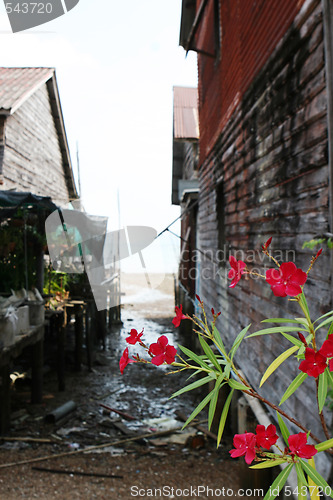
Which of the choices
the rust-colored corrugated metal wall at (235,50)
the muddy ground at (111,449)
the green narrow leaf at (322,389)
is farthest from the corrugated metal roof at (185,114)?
the green narrow leaf at (322,389)

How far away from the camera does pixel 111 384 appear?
951 cm

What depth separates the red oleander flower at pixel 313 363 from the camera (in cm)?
76

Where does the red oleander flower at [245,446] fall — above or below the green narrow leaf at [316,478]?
above

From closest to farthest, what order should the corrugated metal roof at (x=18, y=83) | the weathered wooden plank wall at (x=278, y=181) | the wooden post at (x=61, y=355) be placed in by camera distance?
the weathered wooden plank wall at (x=278, y=181), the wooden post at (x=61, y=355), the corrugated metal roof at (x=18, y=83)

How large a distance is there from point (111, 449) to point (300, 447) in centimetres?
609

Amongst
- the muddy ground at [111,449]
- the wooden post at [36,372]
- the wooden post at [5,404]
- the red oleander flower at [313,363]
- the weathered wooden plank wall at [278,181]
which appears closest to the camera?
the red oleander flower at [313,363]

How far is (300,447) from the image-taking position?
0.81 meters

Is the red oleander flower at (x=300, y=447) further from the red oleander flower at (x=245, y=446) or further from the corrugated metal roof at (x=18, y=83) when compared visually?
the corrugated metal roof at (x=18, y=83)

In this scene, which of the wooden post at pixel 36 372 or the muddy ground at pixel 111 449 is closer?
the muddy ground at pixel 111 449

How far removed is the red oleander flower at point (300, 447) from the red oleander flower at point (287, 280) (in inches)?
12.2

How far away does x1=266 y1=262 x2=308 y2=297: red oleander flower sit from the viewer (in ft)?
2.54

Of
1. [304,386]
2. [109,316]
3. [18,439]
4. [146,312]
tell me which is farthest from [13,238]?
[146,312]

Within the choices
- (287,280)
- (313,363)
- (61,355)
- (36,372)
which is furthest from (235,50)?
(61,355)

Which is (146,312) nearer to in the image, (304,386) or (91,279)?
(91,279)
